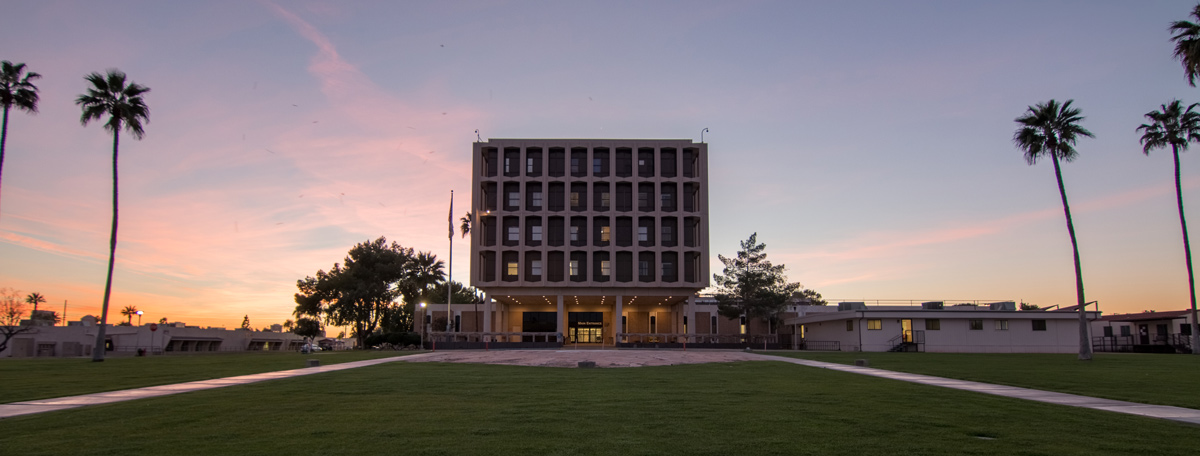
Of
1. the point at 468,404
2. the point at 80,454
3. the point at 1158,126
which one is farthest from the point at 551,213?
the point at 80,454

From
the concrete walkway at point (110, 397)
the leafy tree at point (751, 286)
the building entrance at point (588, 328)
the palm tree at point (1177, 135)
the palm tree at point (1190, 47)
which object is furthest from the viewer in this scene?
the building entrance at point (588, 328)

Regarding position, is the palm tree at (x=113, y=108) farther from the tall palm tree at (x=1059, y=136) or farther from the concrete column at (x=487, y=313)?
the tall palm tree at (x=1059, y=136)

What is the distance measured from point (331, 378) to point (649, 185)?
53.6 m

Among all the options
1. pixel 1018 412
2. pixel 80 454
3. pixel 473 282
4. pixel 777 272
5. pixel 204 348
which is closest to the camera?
pixel 80 454

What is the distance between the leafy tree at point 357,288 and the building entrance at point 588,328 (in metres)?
26.2

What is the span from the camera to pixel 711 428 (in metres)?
9.96

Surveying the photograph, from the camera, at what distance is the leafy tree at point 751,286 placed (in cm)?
7712

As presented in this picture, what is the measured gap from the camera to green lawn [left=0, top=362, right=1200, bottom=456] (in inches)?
326

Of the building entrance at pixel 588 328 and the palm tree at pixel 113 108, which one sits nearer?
the palm tree at pixel 113 108

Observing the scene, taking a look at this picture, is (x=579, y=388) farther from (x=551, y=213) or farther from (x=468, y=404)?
(x=551, y=213)

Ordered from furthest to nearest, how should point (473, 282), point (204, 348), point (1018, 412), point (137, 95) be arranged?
point (204, 348)
point (473, 282)
point (137, 95)
point (1018, 412)

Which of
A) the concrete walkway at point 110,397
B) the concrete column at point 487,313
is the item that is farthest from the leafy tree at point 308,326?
the concrete walkway at point 110,397

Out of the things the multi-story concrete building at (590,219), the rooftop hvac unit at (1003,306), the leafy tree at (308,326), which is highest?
the multi-story concrete building at (590,219)

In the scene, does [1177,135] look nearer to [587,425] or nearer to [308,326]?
[587,425]
